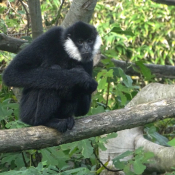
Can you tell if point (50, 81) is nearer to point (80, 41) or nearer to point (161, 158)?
point (80, 41)

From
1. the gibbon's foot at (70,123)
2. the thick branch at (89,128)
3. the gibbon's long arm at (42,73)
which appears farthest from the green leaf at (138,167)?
the gibbon's long arm at (42,73)

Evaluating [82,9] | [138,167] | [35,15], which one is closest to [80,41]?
[82,9]

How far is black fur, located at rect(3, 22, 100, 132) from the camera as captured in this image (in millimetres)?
3188

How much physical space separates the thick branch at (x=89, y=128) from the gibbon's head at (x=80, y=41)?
2.74 ft

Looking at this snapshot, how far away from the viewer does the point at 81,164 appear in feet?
16.1

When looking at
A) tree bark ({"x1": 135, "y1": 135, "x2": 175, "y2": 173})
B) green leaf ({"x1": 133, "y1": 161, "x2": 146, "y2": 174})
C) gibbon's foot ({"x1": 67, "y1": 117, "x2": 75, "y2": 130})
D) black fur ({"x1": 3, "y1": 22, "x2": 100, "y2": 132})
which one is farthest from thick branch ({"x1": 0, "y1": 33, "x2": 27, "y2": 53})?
green leaf ({"x1": 133, "y1": 161, "x2": 146, "y2": 174})

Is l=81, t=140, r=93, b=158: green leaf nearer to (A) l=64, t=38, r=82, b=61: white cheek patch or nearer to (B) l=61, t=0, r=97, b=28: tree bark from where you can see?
(A) l=64, t=38, r=82, b=61: white cheek patch

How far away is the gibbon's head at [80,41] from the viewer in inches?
140

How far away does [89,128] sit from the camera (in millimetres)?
2980

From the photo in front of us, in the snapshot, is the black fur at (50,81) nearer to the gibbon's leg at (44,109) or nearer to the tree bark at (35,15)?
the gibbon's leg at (44,109)

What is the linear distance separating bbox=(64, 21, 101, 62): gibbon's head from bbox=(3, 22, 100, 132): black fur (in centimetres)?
4

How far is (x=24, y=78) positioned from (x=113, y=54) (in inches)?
76.1

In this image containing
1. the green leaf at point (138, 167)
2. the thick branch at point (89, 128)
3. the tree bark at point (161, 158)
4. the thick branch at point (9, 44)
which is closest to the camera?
the thick branch at point (89, 128)

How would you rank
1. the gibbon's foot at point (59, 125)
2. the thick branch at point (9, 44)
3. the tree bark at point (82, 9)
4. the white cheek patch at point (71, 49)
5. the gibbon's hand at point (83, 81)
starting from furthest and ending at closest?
the thick branch at point (9, 44) < the tree bark at point (82, 9) < the white cheek patch at point (71, 49) < the gibbon's hand at point (83, 81) < the gibbon's foot at point (59, 125)
